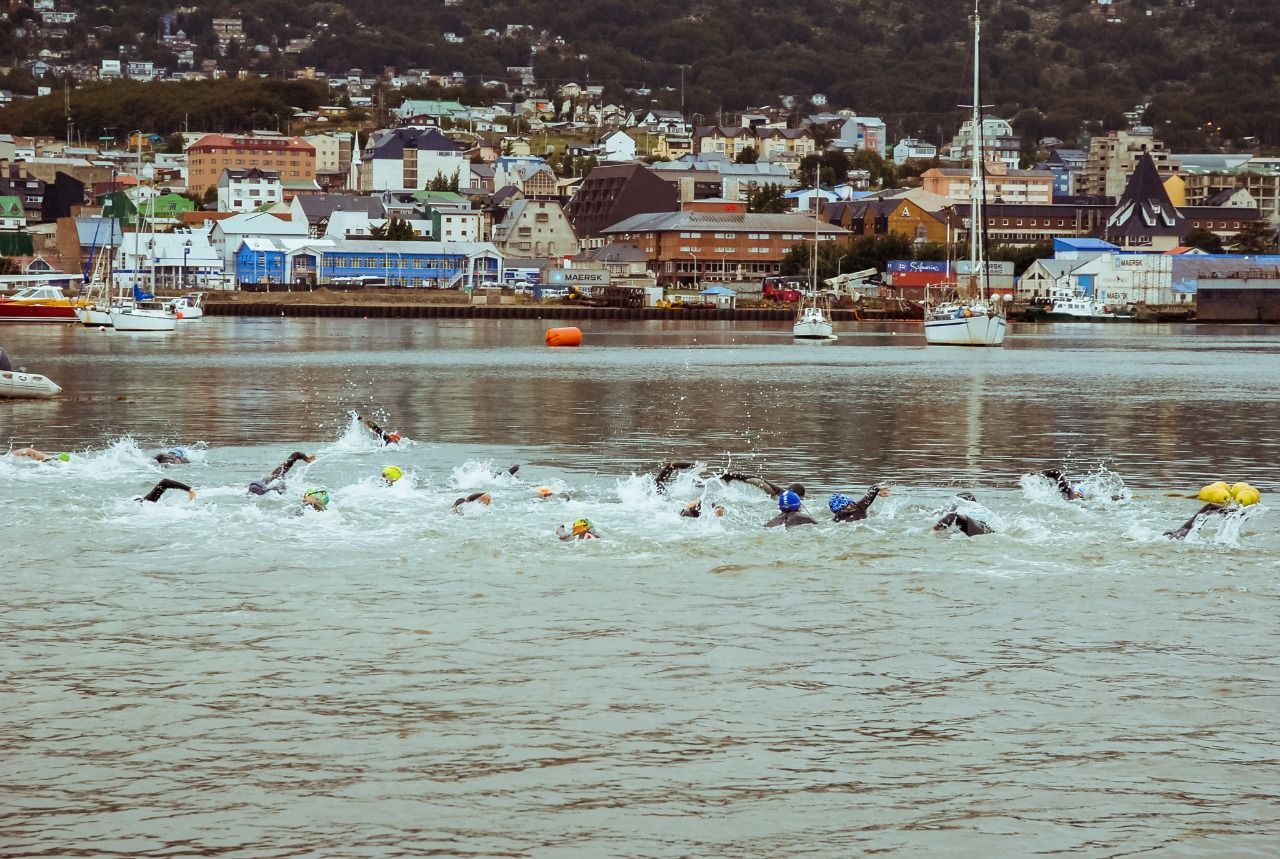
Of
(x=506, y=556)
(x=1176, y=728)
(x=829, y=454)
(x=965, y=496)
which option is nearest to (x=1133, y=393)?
(x=829, y=454)

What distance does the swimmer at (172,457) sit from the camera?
1196 inches

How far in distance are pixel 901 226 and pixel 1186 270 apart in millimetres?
39128

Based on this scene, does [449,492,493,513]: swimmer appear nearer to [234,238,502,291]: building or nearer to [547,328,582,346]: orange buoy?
[547,328,582,346]: orange buoy

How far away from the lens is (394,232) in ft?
621

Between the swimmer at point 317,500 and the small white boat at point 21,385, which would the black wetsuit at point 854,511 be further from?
the small white boat at point 21,385

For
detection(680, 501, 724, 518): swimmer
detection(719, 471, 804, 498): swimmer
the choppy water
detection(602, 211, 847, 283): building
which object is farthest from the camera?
detection(602, 211, 847, 283): building

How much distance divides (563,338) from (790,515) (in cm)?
7407

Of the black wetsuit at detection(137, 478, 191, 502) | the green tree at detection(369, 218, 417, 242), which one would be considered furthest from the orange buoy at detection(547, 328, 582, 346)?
the green tree at detection(369, 218, 417, 242)

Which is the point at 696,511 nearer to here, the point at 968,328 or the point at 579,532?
the point at 579,532

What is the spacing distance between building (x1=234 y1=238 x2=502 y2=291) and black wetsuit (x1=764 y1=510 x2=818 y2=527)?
154089 millimetres

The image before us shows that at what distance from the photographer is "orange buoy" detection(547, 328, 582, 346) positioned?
315 feet

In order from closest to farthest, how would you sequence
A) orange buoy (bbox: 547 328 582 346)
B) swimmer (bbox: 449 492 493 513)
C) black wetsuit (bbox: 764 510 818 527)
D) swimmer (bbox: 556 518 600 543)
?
swimmer (bbox: 556 518 600 543) → black wetsuit (bbox: 764 510 818 527) → swimmer (bbox: 449 492 493 513) → orange buoy (bbox: 547 328 582 346)

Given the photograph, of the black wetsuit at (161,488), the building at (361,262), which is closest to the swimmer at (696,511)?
the black wetsuit at (161,488)

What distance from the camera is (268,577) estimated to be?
19625mm
